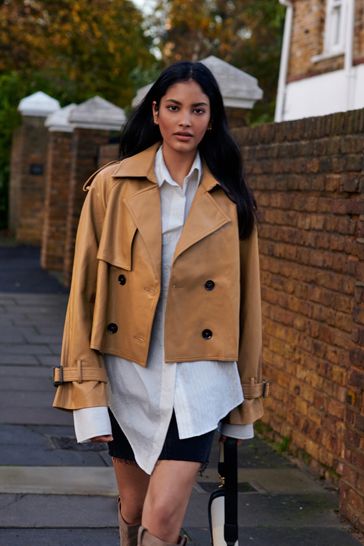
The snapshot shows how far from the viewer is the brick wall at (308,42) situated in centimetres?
2119

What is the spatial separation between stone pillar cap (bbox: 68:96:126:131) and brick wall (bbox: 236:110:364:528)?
8516mm

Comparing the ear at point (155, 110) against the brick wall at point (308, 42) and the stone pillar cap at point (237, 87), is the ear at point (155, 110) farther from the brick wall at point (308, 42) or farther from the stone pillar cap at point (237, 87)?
the brick wall at point (308, 42)

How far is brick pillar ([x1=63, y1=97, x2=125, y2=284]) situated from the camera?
17047mm

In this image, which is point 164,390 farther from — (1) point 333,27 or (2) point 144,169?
(1) point 333,27

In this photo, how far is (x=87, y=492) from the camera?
20.4ft

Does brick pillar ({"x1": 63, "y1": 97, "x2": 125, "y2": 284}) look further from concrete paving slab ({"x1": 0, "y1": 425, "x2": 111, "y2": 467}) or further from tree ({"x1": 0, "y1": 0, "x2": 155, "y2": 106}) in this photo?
tree ({"x1": 0, "y1": 0, "x2": 155, "y2": 106})

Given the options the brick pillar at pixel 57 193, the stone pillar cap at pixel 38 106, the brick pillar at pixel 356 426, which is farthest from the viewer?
the stone pillar cap at pixel 38 106

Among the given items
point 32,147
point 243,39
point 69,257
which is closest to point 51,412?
point 69,257

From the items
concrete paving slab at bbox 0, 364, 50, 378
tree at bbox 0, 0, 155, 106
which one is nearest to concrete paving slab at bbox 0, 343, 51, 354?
concrete paving slab at bbox 0, 364, 50, 378

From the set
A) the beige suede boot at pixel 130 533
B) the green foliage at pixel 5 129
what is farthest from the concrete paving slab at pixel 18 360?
the green foliage at pixel 5 129

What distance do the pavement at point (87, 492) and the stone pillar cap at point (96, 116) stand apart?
8.10 meters

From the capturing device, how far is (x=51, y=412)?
8.37 metres

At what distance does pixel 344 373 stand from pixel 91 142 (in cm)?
1096

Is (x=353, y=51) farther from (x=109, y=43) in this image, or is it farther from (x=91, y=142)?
(x=109, y=43)
